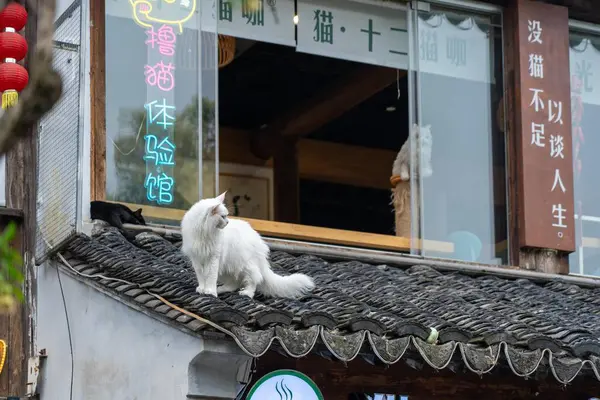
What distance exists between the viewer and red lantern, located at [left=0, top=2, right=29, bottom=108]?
33.1 ft

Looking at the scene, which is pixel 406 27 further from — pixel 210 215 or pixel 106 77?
pixel 210 215

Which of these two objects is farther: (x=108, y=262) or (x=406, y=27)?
→ (x=406, y=27)

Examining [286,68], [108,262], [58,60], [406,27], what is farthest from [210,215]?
[286,68]

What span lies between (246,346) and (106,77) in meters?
3.94

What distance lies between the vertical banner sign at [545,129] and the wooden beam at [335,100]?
1395 millimetres

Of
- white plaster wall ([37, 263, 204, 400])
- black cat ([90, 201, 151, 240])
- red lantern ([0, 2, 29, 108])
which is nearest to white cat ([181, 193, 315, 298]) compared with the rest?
white plaster wall ([37, 263, 204, 400])

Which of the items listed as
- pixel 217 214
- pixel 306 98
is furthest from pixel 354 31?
pixel 217 214

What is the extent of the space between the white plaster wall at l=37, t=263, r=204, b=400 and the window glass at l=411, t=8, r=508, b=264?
3826 mm

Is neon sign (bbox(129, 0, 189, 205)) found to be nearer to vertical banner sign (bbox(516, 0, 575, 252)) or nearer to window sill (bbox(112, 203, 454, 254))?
window sill (bbox(112, 203, 454, 254))

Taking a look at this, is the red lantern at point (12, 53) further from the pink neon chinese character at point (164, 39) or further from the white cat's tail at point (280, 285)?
the white cat's tail at point (280, 285)

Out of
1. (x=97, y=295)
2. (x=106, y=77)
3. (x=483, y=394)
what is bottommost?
(x=483, y=394)

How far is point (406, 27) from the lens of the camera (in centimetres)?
1377

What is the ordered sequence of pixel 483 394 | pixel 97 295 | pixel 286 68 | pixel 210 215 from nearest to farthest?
pixel 210 215 → pixel 97 295 → pixel 483 394 → pixel 286 68

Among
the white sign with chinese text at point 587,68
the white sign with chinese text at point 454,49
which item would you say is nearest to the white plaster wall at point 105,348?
the white sign with chinese text at point 454,49
